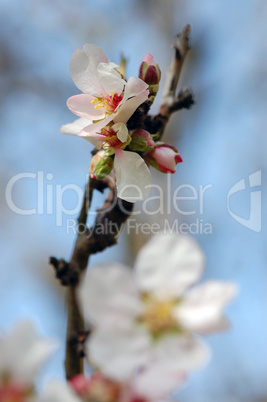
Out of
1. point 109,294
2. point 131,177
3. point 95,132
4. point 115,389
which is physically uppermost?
point 95,132

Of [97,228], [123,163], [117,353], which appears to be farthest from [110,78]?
[117,353]

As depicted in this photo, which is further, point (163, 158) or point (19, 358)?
point (163, 158)

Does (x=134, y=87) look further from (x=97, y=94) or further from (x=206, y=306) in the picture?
(x=206, y=306)

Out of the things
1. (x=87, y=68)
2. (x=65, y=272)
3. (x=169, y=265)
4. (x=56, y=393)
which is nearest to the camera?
(x=56, y=393)

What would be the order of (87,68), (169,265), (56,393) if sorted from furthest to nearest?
(87,68)
(169,265)
(56,393)

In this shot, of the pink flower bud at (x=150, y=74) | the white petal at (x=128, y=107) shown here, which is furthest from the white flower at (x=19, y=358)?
the pink flower bud at (x=150, y=74)

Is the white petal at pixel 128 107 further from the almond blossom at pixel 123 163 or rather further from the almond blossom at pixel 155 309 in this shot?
the almond blossom at pixel 155 309

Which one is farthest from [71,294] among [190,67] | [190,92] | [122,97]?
[190,67]
